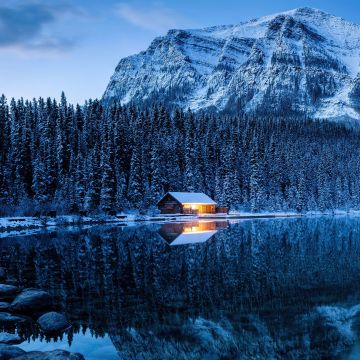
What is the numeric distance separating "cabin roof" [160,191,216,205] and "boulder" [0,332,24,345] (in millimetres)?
72941

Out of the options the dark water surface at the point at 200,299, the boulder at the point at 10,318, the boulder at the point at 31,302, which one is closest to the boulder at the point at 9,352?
the dark water surface at the point at 200,299

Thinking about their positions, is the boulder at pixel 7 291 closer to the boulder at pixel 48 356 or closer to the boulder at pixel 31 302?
the boulder at pixel 31 302

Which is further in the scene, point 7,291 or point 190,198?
point 190,198

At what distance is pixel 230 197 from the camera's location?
10075cm

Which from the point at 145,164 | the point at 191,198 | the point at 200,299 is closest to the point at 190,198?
the point at 191,198

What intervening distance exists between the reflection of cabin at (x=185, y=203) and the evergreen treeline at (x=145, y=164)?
2539 millimetres

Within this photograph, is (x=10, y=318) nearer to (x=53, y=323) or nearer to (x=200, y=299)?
(x=53, y=323)

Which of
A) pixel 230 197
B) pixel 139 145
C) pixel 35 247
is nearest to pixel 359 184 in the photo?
pixel 230 197

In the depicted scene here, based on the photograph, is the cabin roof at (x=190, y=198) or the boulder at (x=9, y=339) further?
the cabin roof at (x=190, y=198)

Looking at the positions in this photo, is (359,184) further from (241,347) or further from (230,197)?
(241,347)

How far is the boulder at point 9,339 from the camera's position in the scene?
45.3 ft

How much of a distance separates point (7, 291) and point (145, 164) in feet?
234

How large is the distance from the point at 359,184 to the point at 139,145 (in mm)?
70299

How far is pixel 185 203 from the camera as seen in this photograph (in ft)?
293
